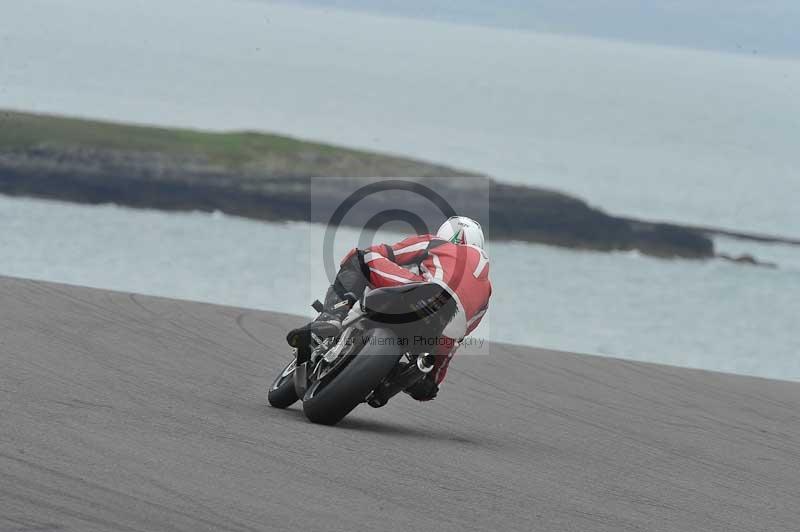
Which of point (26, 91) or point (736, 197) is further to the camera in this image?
point (736, 197)

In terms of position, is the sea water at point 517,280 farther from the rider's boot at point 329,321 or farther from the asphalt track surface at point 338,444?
the rider's boot at point 329,321

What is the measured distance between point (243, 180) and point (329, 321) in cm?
6468

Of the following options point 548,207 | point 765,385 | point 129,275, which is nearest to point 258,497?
point 765,385

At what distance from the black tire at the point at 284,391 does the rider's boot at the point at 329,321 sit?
1.98ft

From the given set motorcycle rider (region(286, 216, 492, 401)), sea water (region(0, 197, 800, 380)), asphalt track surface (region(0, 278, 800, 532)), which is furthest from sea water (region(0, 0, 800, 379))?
motorcycle rider (region(286, 216, 492, 401))

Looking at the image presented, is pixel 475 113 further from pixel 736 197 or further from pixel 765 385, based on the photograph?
pixel 765 385

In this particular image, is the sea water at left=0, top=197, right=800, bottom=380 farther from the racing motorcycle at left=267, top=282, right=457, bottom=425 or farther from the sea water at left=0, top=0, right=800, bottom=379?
the racing motorcycle at left=267, top=282, right=457, bottom=425

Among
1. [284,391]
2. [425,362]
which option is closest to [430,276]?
[425,362]

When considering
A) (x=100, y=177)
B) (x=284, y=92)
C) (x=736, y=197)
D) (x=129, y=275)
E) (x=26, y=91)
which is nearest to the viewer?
(x=129, y=275)

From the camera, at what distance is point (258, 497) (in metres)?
6.42

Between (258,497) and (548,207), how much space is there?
7307 cm

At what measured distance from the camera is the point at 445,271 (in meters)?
8.45

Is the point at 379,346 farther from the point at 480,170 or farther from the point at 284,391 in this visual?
the point at 480,170

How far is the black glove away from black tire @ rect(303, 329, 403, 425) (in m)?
0.51
